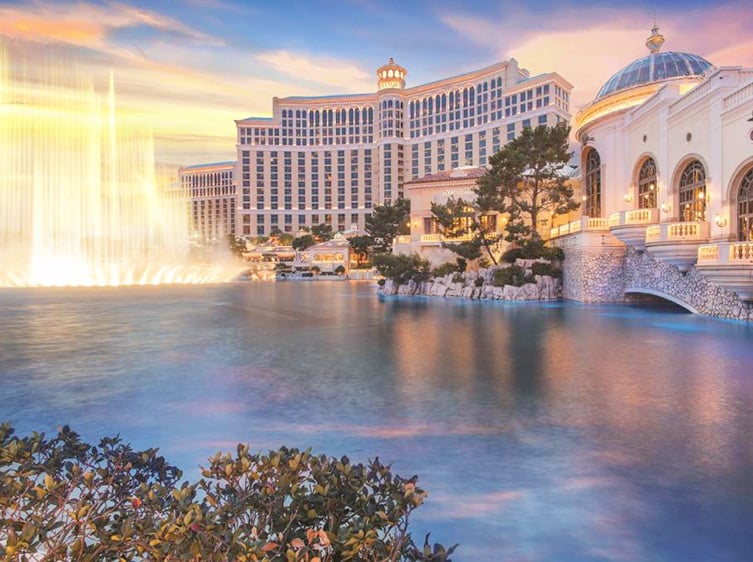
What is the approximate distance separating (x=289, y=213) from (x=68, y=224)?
8523cm

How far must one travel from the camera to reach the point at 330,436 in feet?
20.9

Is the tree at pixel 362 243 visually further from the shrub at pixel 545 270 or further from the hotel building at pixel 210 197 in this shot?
the hotel building at pixel 210 197

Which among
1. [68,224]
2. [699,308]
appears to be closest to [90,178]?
[68,224]

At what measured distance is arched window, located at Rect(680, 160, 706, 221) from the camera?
20719mm

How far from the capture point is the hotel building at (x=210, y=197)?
145250mm

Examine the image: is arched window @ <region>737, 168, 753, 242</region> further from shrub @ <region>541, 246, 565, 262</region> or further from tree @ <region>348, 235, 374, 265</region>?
tree @ <region>348, 235, 374, 265</region>

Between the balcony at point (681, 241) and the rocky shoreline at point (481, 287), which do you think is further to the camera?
the rocky shoreline at point (481, 287)

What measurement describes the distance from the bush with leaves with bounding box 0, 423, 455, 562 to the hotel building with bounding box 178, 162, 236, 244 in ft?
468

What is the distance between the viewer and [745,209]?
18125mm

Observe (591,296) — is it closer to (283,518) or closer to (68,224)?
(283,518)

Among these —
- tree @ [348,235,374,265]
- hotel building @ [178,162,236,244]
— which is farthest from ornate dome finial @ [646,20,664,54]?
hotel building @ [178,162,236,244]

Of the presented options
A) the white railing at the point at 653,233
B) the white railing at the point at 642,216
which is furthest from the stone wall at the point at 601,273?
the white railing at the point at 653,233

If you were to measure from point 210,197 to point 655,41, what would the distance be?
448 feet

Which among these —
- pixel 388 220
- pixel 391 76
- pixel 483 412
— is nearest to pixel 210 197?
pixel 391 76
